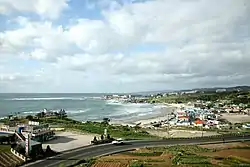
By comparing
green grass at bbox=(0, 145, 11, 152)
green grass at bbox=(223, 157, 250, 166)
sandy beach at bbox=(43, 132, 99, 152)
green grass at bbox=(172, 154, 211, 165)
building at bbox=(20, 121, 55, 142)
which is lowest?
green grass at bbox=(223, 157, 250, 166)

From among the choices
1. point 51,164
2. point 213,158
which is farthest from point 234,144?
point 51,164

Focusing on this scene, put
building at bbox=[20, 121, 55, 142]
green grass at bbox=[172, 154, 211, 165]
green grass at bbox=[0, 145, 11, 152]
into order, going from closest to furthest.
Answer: green grass at bbox=[172, 154, 211, 165], green grass at bbox=[0, 145, 11, 152], building at bbox=[20, 121, 55, 142]

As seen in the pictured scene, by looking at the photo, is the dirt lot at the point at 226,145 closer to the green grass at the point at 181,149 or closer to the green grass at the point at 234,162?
the green grass at the point at 181,149

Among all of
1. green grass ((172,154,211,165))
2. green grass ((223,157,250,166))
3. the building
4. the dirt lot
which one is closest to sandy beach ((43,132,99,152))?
the building

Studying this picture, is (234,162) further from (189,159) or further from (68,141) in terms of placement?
(68,141)

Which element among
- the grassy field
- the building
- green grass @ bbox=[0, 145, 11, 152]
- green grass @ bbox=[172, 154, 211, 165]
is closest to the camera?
the grassy field

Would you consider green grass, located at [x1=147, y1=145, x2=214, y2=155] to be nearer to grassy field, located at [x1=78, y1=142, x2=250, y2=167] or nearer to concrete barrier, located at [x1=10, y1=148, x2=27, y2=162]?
grassy field, located at [x1=78, y1=142, x2=250, y2=167]

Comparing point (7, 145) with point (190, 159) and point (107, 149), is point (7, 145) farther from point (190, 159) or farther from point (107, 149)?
point (190, 159)
